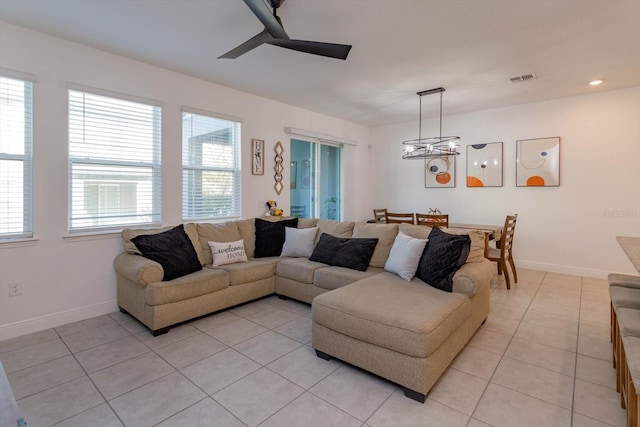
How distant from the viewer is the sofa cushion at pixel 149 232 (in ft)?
10.6

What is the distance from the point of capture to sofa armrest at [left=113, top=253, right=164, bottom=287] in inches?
109

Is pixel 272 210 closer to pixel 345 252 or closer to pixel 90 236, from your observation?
Answer: pixel 345 252

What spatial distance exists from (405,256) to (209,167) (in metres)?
2.76

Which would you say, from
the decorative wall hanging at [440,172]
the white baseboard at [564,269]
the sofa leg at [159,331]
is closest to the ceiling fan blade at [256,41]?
the sofa leg at [159,331]

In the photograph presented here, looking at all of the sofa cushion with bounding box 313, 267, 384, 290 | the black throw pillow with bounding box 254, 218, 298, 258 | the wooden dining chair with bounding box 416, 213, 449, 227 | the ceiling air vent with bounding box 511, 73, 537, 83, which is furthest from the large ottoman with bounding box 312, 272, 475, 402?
the ceiling air vent with bounding box 511, 73, 537, 83

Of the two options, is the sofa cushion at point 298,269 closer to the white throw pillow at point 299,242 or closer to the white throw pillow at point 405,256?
the white throw pillow at point 299,242

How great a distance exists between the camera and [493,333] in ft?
9.30

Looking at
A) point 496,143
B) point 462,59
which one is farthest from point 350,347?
point 496,143

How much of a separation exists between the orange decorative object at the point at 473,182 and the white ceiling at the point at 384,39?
5.07 ft

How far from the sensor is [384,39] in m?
2.91

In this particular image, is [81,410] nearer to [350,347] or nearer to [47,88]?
[350,347]

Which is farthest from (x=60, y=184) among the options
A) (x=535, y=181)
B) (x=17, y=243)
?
(x=535, y=181)

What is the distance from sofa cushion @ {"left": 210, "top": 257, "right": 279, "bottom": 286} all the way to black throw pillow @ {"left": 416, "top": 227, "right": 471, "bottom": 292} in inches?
67.1

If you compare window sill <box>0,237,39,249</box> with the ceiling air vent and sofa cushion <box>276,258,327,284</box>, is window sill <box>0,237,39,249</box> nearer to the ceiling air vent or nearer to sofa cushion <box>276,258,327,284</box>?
sofa cushion <box>276,258,327,284</box>
